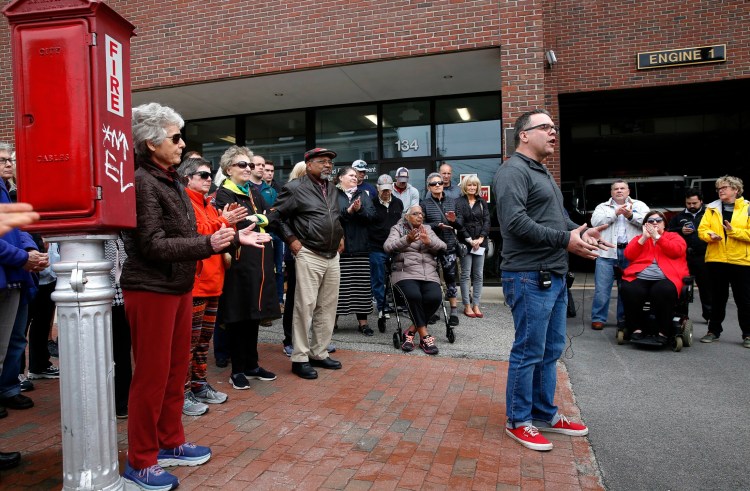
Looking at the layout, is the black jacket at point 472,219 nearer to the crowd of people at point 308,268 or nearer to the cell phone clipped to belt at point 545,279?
the crowd of people at point 308,268

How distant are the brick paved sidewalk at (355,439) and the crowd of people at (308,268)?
0.58ft

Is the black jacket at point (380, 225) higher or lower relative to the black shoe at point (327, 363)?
higher

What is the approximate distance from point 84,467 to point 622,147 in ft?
68.6

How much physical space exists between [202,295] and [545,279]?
251 cm

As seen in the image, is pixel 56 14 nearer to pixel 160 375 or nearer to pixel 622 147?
pixel 160 375

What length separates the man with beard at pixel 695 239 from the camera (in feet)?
24.1

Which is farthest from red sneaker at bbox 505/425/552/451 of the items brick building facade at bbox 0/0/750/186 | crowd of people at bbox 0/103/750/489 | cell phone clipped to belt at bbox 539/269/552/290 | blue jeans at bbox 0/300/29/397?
brick building facade at bbox 0/0/750/186

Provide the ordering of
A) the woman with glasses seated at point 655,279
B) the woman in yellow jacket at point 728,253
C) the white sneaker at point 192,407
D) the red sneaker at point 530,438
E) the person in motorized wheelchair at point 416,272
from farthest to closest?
the woman in yellow jacket at point 728,253 → the woman with glasses seated at point 655,279 → the person in motorized wheelchair at point 416,272 → the white sneaker at point 192,407 → the red sneaker at point 530,438

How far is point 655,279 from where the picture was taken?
20.1 ft

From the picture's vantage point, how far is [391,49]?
8680mm

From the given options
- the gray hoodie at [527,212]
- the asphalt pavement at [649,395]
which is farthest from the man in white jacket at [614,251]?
the gray hoodie at [527,212]

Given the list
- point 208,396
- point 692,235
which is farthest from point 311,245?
point 692,235

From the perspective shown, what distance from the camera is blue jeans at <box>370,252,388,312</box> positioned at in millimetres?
7078

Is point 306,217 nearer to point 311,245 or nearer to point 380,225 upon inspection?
point 311,245
